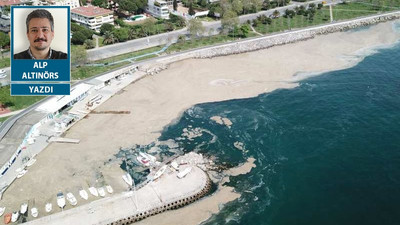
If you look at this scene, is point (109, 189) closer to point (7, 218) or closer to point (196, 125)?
point (7, 218)

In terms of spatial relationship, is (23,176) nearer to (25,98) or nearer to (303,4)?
(25,98)

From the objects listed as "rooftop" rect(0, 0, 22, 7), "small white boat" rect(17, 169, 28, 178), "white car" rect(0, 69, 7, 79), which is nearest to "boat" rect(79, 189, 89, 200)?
"small white boat" rect(17, 169, 28, 178)

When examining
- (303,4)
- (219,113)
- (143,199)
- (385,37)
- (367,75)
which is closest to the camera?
(143,199)

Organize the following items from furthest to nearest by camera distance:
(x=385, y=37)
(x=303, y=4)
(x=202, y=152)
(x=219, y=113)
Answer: (x=303, y=4)
(x=385, y=37)
(x=219, y=113)
(x=202, y=152)

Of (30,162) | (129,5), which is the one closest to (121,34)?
(129,5)

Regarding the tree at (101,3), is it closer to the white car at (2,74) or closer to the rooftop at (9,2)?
the rooftop at (9,2)

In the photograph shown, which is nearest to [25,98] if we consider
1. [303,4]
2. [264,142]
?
[264,142]
